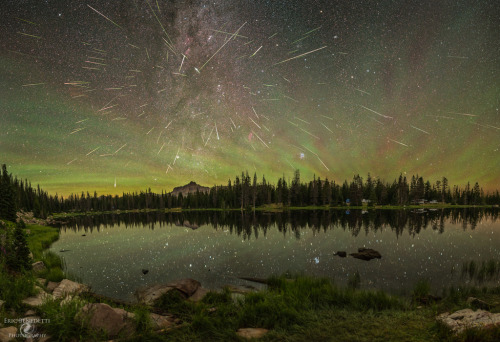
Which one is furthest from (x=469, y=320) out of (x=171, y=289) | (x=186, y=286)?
(x=171, y=289)

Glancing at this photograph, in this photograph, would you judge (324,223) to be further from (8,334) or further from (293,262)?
(8,334)

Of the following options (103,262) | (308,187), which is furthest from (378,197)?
(103,262)

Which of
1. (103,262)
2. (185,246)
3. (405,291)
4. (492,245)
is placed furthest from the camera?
(185,246)

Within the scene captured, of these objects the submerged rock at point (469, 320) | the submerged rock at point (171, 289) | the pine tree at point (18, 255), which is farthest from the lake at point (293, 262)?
the submerged rock at point (469, 320)

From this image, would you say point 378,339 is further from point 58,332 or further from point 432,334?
point 58,332

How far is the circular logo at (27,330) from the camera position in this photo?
271 inches

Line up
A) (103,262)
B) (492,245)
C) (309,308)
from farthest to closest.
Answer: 1. (492,245)
2. (103,262)
3. (309,308)

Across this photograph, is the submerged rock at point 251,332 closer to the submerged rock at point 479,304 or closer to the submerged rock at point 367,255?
the submerged rock at point 479,304

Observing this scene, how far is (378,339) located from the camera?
703 cm

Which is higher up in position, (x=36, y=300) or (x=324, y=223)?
(x=36, y=300)

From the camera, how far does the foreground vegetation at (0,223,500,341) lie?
7191 mm

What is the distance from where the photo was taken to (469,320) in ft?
24.5

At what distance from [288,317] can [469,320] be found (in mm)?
5932

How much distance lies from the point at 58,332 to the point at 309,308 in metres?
9.04
